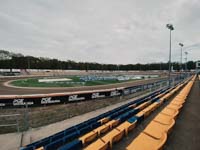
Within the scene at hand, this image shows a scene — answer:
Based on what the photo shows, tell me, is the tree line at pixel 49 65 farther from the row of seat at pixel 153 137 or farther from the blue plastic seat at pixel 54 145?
the row of seat at pixel 153 137

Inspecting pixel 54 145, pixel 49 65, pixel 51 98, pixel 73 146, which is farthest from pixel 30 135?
pixel 49 65

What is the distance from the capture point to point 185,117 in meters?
7.18

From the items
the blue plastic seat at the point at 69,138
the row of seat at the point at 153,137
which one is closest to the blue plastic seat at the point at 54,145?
the blue plastic seat at the point at 69,138

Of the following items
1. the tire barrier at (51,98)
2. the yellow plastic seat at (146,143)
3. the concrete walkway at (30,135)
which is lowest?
the concrete walkway at (30,135)

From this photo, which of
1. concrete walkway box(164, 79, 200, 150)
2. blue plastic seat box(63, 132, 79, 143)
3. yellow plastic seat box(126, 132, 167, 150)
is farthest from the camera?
blue plastic seat box(63, 132, 79, 143)

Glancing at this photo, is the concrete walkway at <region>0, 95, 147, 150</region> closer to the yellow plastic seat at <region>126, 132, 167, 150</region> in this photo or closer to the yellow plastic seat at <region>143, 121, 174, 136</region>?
the yellow plastic seat at <region>126, 132, 167, 150</region>

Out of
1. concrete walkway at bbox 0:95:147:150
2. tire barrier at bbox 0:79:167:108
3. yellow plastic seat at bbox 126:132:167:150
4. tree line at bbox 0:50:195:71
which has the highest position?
tree line at bbox 0:50:195:71

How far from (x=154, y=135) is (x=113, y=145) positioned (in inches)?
58.9

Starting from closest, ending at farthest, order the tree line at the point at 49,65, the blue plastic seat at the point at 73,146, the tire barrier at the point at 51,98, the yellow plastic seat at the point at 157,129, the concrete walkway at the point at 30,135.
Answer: the blue plastic seat at the point at 73,146
the yellow plastic seat at the point at 157,129
the concrete walkway at the point at 30,135
the tire barrier at the point at 51,98
the tree line at the point at 49,65

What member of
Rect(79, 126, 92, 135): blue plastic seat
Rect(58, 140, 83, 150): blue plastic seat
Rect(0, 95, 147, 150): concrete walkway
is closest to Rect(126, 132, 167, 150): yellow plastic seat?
Rect(58, 140, 83, 150): blue plastic seat

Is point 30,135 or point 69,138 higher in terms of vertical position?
point 69,138

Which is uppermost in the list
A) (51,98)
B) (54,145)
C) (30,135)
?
(51,98)

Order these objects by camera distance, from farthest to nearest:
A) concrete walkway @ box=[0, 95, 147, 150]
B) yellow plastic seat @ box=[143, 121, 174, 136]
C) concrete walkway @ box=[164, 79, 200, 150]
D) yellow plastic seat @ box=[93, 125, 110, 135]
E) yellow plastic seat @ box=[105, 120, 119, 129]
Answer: concrete walkway @ box=[0, 95, 147, 150] → yellow plastic seat @ box=[105, 120, 119, 129] → yellow plastic seat @ box=[93, 125, 110, 135] → yellow plastic seat @ box=[143, 121, 174, 136] → concrete walkway @ box=[164, 79, 200, 150]

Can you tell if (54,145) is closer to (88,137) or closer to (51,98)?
(88,137)
